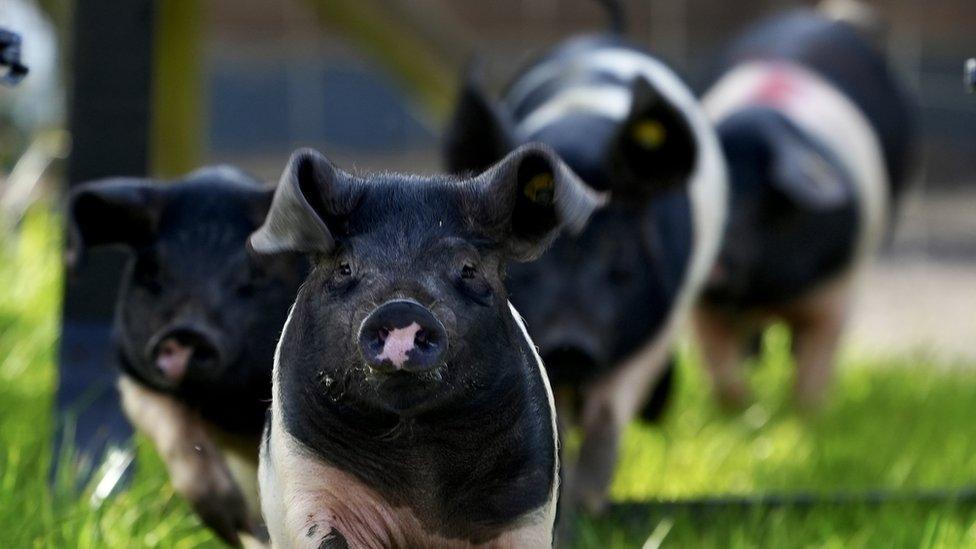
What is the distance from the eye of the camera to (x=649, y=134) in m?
3.73

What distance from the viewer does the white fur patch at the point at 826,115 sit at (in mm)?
5121

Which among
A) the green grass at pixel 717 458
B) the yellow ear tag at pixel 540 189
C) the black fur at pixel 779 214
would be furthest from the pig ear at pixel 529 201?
the black fur at pixel 779 214

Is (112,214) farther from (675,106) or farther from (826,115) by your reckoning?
(826,115)

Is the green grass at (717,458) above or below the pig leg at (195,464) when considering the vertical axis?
below

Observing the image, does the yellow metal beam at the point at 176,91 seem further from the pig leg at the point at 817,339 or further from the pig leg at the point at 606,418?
the pig leg at the point at 817,339

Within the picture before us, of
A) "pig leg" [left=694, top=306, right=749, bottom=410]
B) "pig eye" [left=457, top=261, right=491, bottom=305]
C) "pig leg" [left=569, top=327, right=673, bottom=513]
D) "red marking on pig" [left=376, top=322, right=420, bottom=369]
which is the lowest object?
"pig leg" [left=694, top=306, right=749, bottom=410]

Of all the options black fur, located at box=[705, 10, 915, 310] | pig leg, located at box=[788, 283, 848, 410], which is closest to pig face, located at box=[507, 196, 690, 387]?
black fur, located at box=[705, 10, 915, 310]

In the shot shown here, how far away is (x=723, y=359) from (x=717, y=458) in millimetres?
876

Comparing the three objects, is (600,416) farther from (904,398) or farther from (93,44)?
(904,398)

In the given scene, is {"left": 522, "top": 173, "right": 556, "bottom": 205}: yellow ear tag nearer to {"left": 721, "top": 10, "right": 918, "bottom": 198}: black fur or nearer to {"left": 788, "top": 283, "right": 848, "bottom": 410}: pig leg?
{"left": 788, "top": 283, "right": 848, "bottom": 410}: pig leg

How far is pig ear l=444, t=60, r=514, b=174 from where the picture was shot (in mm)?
3676

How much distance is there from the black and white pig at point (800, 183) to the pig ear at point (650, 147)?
827mm

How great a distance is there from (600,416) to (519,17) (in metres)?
9.80

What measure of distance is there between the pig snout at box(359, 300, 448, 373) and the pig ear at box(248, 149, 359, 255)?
0.74 ft
